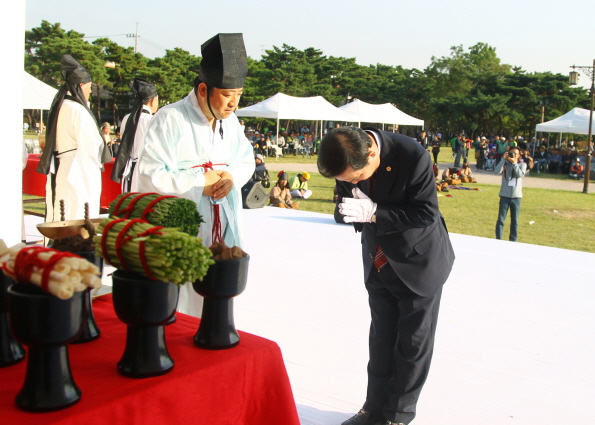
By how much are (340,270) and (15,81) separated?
2.85 m

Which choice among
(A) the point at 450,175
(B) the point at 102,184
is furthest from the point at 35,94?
(A) the point at 450,175

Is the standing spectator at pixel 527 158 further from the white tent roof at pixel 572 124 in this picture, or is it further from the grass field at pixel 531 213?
the white tent roof at pixel 572 124

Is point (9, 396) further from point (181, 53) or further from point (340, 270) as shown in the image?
point (181, 53)

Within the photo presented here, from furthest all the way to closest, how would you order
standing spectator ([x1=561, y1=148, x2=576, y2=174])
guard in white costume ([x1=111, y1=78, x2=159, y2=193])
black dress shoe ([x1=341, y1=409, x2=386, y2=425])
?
1. standing spectator ([x1=561, y1=148, x2=576, y2=174])
2. guard in white costume ([x1=111, y1=78, x2=159, y2=193])
3. black dress shoe ([x1=341, y1=409, x2=386, y2=425])

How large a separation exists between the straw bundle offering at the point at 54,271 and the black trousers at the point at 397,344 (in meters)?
1.33

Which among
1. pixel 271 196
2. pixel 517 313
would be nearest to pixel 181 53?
pixel 271 196

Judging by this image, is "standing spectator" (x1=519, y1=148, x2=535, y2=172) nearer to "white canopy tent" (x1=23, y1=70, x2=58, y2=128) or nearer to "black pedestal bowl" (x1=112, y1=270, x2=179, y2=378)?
"white canopy tent" (x1=23, y1=70, x2=58, y2=128)

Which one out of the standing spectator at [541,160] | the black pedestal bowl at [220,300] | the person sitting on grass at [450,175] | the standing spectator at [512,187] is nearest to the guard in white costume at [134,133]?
the black pedestal bowl at [220,300]

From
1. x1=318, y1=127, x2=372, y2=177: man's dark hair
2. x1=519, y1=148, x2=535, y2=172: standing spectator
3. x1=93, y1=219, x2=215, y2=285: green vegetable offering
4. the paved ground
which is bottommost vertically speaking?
the paved ground

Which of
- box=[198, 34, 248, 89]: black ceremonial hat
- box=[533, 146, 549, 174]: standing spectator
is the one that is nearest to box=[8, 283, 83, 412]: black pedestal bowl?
box=[198, 34, 248, 89]: black ceremonial hat

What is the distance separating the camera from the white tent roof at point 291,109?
1980 cm

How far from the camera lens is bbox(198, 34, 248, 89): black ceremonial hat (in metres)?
2.17

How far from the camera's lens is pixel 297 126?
46219 millimetres

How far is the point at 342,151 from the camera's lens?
1857 mm
